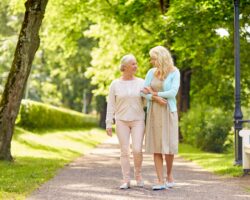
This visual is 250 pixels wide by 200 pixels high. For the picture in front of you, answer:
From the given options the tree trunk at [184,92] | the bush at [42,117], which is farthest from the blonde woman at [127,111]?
the tree trunk at [184,92]

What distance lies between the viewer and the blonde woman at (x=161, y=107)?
905 centimetres

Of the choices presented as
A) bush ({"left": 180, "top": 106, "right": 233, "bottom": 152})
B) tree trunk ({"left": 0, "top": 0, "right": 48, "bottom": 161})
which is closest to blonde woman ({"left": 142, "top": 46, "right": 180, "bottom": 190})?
tree trunk ({"left": 0, "top": 0, "right": 48, "bottom": 161})

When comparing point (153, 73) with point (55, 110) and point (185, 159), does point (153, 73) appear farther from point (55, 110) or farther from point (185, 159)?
point (55, 110)

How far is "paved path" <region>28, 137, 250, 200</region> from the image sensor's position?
8477 millimetres

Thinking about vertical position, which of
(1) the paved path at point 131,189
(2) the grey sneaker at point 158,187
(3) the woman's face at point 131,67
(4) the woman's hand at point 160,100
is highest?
(3) the woman's face at point 131,67

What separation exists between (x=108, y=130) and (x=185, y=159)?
8.82 metres

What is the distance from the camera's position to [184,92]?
99.3ft

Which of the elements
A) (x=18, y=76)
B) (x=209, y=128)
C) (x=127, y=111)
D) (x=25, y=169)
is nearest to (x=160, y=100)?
(x=127, y=111)

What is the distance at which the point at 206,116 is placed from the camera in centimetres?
2431

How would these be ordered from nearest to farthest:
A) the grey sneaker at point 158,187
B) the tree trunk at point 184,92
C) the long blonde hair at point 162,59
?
the long blonde hair at point 162,59 → the grey sneaker at point 158,187 → the tree trunk at point 184,92

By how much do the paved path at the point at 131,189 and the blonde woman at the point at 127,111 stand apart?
1.81ft

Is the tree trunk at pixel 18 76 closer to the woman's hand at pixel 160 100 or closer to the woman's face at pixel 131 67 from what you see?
the woman's face at pixel 131 67

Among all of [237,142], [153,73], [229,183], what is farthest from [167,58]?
[237,142]

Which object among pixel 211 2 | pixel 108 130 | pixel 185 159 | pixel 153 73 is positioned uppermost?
pixel 211 2
